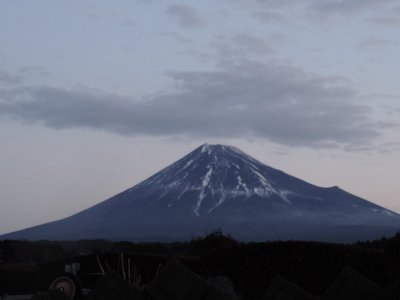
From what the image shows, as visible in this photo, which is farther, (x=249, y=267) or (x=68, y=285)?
(x=249, y=267)

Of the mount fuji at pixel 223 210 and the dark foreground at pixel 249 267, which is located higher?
the mount fuji at pixel 223 210

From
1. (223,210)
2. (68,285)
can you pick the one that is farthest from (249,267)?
(223,210)

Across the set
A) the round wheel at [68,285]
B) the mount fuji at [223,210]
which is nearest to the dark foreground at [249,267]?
the round wheel at [68,285]

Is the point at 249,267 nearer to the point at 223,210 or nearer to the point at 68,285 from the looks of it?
the point at 68,285

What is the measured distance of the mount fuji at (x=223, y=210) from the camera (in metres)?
156

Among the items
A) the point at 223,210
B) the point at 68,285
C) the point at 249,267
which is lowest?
the point at 68,285

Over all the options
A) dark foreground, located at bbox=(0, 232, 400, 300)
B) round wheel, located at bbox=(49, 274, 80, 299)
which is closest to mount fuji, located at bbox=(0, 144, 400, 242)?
dark foreground, located at bbox=(0, 232, 400, 300)

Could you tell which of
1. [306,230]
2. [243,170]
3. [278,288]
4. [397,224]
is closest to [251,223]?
[306,230]

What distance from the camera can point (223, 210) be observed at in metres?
170

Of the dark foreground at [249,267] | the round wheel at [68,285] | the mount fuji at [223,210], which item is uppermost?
the mount fuji at [223,210]

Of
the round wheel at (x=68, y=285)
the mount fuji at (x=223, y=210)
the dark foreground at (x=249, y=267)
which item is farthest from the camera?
the mount fuji at (x=223, y=210)

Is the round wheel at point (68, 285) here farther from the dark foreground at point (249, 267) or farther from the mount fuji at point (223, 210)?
the mount fuji at point (223, 210)

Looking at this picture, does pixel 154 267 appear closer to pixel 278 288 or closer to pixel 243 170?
pixel 278 288

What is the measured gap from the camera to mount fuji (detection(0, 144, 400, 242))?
15550 centimetres
